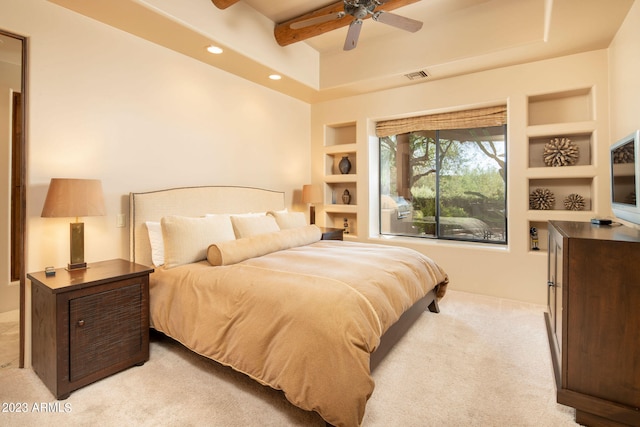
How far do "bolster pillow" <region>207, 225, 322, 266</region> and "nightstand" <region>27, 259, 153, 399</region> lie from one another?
510mm

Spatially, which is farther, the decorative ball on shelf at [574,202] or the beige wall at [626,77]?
the decorative ball on shelf at [574,202]

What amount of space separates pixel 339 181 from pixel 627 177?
338 cm

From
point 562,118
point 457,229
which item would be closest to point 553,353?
point 457,229

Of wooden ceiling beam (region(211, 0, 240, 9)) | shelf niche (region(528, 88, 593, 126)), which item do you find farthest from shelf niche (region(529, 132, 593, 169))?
wooden ceiling beam (region(211, 0, 240, 9))

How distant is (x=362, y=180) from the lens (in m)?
4.77

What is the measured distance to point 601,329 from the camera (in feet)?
5.63

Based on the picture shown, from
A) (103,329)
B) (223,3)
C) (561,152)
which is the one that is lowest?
(103,329)

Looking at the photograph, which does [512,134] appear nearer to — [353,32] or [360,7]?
[353,32]

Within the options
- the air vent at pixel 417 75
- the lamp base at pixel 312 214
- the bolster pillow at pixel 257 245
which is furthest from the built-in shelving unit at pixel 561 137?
the lamp base at pixel 312 214

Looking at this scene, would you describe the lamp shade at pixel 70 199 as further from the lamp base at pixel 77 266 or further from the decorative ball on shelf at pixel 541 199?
the decorative ball on shelf at pixel 541 199

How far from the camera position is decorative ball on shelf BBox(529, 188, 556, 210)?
367cm

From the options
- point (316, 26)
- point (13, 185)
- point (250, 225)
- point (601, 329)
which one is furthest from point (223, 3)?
point (601, 329)

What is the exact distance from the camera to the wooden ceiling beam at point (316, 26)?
3.04 meters

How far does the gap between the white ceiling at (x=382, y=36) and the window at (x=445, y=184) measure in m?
0.89
